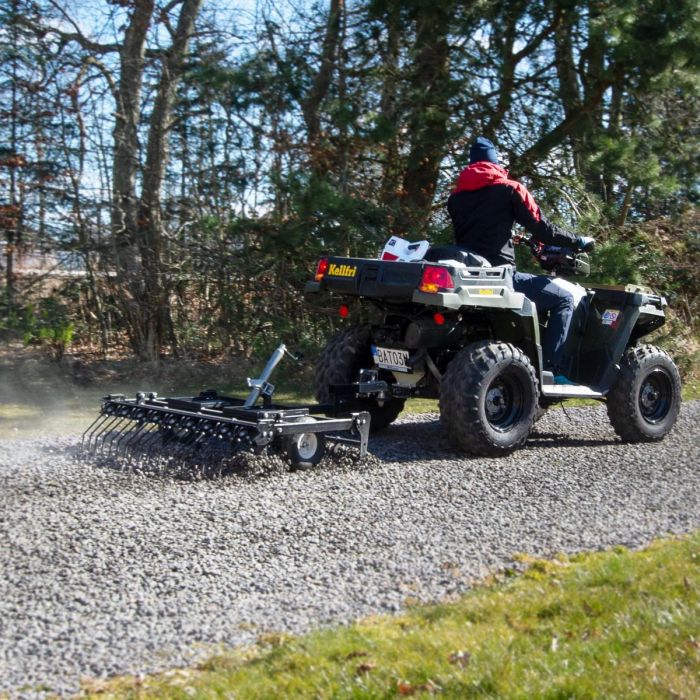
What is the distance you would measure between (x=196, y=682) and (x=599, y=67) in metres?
10.0

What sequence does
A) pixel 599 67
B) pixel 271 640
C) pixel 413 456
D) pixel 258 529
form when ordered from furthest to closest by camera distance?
pixel 599 67, pixel 413 456, pixel 258 529, pixel 271 640

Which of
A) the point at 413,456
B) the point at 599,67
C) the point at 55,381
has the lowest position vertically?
the point at 55,381

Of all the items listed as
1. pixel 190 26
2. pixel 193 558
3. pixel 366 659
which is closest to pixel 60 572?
pixel 193 558

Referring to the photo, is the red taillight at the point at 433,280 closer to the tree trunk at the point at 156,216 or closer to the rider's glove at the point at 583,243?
the rider's glove at the point at 583,243

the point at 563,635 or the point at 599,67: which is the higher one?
the point at 599,67

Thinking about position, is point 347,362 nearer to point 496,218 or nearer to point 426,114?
point 496,218

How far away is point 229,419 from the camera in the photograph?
6598 mm

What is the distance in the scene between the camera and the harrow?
656cm

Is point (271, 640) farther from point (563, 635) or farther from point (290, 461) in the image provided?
point (290, 461)

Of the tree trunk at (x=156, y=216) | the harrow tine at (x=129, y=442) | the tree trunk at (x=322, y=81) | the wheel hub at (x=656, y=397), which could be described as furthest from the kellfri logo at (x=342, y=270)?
the tree trunk at (x=156, y=216)

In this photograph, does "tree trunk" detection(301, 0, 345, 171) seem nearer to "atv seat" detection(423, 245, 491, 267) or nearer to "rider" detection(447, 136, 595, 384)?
"rider" detection(447, 136, 595, 384)

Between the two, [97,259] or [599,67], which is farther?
[97,259]

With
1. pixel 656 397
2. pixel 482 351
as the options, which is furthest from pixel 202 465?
pixel 656 397

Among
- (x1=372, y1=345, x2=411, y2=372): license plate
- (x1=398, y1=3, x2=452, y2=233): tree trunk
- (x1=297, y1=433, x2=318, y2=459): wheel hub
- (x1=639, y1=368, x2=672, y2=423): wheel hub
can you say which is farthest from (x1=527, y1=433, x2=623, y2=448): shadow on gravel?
(x1=398, y1=3, x2=452, y2=233): tree trunk
